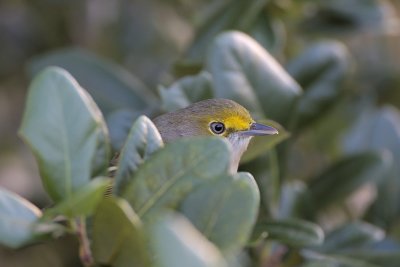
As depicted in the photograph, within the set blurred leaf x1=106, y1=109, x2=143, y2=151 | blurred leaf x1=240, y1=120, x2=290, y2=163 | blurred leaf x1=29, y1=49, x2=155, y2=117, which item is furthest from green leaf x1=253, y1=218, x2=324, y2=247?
blurred leaf x1=29, y1=49, x2=155, y2=117

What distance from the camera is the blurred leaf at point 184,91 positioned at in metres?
2.76

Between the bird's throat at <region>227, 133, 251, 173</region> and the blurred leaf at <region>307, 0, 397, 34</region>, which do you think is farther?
the blurred leaf at <region>307, 0, 397, 34</region>

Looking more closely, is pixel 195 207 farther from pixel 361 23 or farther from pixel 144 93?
pixel 361 23

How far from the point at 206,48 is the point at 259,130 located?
0.61 m

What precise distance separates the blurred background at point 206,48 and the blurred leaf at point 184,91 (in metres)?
0.34

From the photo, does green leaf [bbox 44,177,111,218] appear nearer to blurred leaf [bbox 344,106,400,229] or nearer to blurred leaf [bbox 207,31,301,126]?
blurred leaf [bbox 207,31,301,126]

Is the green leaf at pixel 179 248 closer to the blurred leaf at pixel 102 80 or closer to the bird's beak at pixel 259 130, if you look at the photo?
the bird's beak at pixel 259 130

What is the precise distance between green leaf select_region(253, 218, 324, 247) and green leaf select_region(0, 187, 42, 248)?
74cm

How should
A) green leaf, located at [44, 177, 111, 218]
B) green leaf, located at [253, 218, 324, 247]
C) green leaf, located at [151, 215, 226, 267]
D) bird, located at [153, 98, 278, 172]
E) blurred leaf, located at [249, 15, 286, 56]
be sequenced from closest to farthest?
green leaf, located at [151, 215, 226, 267] → green leaf, located at [44, 177, 111, 218] → green leaf, located at [253, 218, 324, 247] → bird, located at [153, 98, 278, 172] → blurred leaf, located at [249, 15, 286, 56]

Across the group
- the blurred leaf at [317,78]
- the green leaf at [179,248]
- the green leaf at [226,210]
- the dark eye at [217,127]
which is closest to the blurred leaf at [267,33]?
the blurred leaf at [317,78]

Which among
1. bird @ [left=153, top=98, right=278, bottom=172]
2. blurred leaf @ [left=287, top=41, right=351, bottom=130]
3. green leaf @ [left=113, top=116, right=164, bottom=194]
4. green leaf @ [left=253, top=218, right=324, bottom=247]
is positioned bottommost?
green leaf @ [left=253, top=218, right=324, bottom=247]

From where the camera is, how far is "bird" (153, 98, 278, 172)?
2.99 meters

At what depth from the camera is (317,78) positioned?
10.6 ft

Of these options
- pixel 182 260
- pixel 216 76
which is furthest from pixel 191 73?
pixel 182 260
